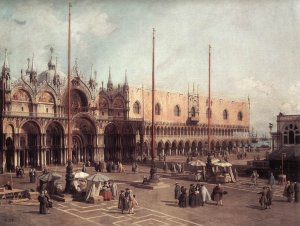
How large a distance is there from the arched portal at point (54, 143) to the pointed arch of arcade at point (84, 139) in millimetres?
2080

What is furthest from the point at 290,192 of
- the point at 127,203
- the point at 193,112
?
the point at 193,112

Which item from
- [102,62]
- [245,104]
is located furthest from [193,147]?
[102,62]

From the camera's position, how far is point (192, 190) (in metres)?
19.2

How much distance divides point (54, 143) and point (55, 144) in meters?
0.15

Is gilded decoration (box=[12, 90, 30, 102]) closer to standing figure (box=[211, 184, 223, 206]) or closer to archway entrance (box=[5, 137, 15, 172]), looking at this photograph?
archway entrance (box=[5, 137, 15, 172])

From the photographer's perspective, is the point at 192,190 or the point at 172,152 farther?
the point at 172,152

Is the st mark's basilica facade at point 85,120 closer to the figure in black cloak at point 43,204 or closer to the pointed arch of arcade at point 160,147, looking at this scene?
the pointed arch of arcade at point 160,147

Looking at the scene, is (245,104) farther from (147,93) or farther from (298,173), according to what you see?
(298,173)

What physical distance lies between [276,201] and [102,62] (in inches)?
535

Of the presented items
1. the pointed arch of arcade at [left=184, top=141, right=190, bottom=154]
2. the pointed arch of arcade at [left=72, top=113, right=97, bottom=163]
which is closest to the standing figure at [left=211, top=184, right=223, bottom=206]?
the pointed arch of arcade at [left=72, top=113, right=97, bottom=163]

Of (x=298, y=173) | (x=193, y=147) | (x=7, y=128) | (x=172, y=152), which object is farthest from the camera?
(x=193, y=147)

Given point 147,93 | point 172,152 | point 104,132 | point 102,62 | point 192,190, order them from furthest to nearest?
point 172,152 → point 147,93 → point 104,132 → point 102,62 → point 192,190

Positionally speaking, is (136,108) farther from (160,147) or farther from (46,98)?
(46,98)

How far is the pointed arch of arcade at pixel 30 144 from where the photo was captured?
3669 centimetres
